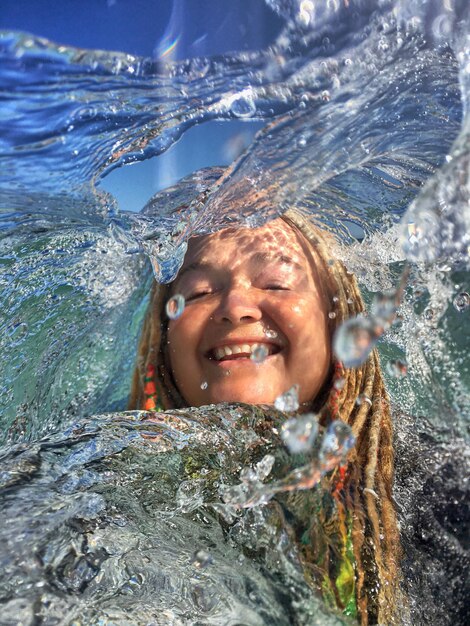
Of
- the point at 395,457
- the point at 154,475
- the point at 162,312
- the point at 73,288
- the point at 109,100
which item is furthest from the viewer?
the point at 73,288

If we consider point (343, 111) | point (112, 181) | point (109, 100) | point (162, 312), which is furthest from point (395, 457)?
point (109, 100)

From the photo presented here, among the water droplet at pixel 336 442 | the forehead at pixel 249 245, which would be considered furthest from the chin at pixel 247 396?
the forehead at pixel 249 245

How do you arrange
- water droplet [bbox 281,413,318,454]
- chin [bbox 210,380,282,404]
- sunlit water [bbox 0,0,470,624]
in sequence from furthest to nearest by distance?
chin [bbox 210,380,282,404] < water droplet [bbox 281,413,318,454] < sunlit water [bbox 0,0,470,624]

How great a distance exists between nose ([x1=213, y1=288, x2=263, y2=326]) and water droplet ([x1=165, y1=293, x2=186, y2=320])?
7.2 inches

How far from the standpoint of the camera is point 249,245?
2109mm

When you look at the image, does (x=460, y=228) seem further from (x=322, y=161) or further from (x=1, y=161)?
(x=1, y=161)

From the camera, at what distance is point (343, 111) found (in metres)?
1.75

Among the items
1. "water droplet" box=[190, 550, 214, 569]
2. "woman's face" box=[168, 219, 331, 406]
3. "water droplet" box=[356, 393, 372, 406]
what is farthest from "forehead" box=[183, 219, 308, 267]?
"water droplet" box=[190, 550, 214, 569]

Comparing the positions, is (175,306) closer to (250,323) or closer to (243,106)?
(250,323)

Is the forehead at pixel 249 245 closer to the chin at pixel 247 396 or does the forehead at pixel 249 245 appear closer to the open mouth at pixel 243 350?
the open mouth at pixel 243 350

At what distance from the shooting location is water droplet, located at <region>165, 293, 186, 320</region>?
2.11 metres

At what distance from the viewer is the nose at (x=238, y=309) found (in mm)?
1925

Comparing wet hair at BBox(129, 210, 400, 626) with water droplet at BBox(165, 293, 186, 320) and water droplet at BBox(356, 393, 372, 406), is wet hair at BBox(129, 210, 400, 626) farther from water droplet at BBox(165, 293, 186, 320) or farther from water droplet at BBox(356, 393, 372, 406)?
water droplet at BBox(165, 293, 186, 320)

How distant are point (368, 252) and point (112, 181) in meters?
1.16
